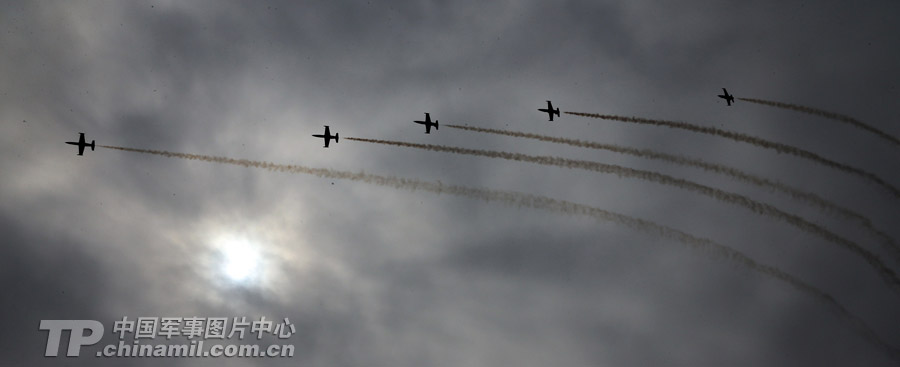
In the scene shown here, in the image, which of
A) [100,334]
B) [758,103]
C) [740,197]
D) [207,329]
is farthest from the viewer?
[758,103]

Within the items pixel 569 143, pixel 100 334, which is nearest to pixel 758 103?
pixel 569 143

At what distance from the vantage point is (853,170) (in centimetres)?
10738

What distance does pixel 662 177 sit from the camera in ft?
344

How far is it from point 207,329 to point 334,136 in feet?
117

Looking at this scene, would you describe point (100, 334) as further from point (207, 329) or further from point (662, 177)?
point (662, 177)

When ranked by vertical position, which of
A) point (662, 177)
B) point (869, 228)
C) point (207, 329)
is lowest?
point (207, 329)

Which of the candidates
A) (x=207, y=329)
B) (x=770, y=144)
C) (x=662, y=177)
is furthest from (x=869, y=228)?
(x=207, y=329)

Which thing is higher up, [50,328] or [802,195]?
[802,195]

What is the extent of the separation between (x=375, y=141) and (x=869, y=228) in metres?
79.5

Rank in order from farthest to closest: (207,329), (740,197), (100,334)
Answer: (740,197) < (207,329) < (100,334)

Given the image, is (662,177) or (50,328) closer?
(50,328)

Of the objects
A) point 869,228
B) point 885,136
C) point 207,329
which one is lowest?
point 207,329

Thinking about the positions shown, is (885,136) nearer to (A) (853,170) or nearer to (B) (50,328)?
(A) (853,170)

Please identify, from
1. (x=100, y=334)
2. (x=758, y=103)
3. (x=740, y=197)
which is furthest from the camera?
(x=758, y=103)
